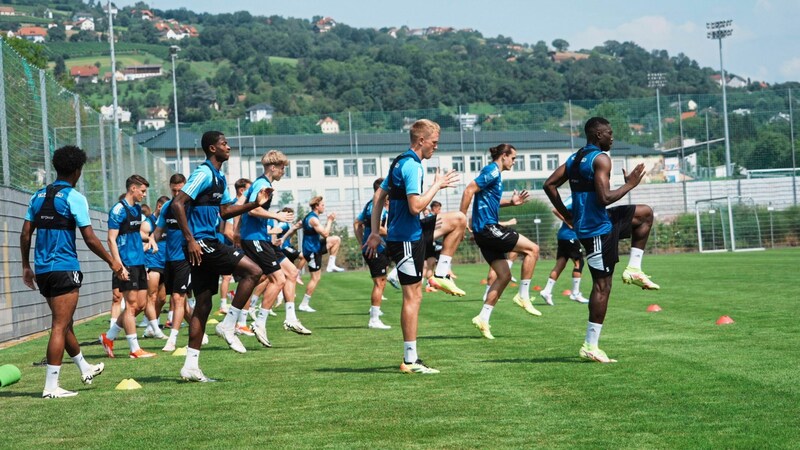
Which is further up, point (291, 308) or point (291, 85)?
point (291, 85)

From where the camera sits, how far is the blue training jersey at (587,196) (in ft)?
32.8

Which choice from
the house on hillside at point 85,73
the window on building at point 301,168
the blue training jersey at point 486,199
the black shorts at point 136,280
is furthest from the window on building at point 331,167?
the house on hillside at point 85,73

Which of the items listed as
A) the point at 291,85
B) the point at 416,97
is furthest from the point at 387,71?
the point at 291,85

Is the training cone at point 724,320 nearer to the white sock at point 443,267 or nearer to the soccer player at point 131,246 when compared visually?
the white sock at point 443,267

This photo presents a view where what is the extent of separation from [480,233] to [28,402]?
6.41m

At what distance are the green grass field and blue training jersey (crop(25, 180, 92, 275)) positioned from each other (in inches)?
46.6

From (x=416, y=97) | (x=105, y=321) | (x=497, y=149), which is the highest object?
(x=416, y=97)

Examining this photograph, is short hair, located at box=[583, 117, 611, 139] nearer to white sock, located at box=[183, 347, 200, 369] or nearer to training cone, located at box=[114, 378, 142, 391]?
white sock, located at box=[183, 347, 200, 369]

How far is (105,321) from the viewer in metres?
20.9

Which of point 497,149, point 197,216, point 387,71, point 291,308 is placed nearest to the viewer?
point 197,216

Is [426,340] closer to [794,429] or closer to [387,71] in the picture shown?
[794,429]

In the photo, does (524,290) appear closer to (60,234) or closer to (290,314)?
(290,314)

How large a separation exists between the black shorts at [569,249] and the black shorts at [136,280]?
26.2 feet

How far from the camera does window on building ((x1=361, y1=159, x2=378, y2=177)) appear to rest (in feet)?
186
